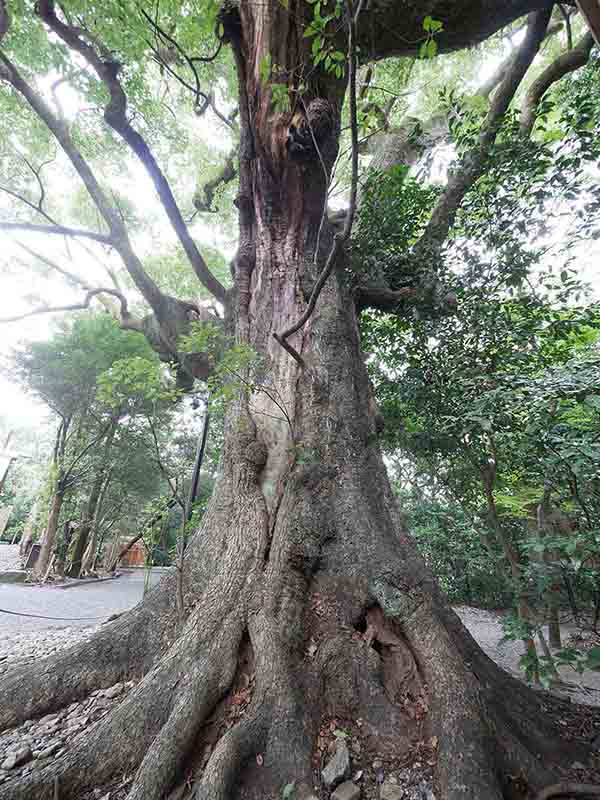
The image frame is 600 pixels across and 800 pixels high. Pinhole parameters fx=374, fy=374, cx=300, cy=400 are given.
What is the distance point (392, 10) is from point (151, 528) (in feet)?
16.1

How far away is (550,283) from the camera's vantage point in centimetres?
296

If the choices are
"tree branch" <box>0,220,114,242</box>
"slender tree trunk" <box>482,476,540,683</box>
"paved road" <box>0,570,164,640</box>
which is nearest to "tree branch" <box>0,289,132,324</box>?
"tree branch" <box>0,220,114,242</box>

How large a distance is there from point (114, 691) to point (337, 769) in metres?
1.27

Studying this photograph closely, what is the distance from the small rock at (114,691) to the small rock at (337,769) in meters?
1.20

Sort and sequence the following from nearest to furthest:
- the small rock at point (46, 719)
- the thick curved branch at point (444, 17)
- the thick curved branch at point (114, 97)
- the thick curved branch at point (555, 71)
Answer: the small rock at point (46, 719) → the thick curved branch at point (444, 17) → the thick curved branch at point (114, 97) → the thick curved branch at point (555, 71)

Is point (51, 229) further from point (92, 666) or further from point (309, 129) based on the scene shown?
point (92, 666)

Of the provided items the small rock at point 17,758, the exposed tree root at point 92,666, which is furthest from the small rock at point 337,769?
the small rock at point 17,758

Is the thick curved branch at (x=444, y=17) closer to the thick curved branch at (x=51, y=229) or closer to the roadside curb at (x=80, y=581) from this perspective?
the thick curved branch at (x=51, y=229)

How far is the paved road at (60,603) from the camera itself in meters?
4.62

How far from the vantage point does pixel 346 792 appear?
1.37 meters

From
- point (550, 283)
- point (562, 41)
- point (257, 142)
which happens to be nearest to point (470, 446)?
point (550, 283)

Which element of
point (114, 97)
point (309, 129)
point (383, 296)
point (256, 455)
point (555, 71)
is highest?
point (555, 71)

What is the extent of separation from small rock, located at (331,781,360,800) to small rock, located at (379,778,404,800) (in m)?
0.09

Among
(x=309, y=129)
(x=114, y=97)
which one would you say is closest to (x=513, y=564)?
(x=309, y=129)
